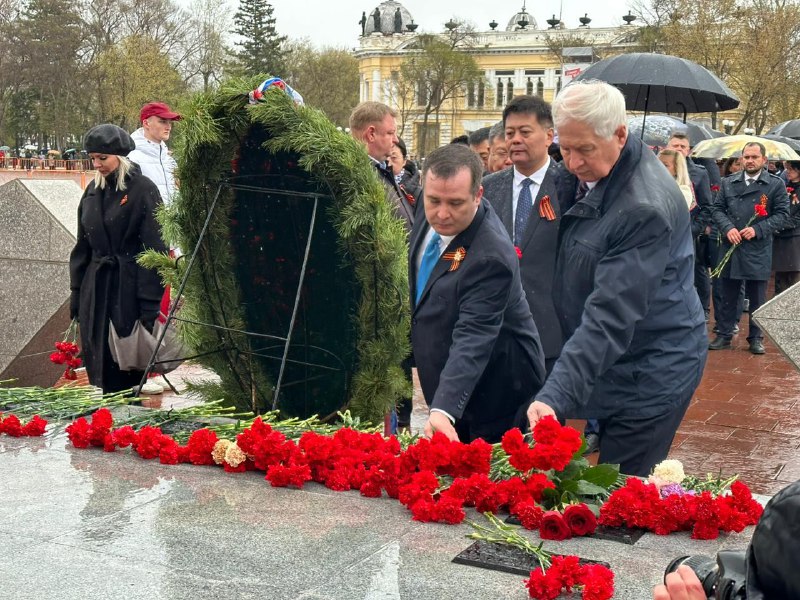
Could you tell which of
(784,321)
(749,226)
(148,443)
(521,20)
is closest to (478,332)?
(148,443)

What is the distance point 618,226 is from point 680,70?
6.15 metres

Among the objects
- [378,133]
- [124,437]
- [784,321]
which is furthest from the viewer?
[378,133]

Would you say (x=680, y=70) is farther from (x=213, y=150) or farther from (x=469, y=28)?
(x=469, y=28)

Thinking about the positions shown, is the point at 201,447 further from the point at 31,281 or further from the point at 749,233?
the point at 749,233

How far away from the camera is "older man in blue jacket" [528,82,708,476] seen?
358 centimetres

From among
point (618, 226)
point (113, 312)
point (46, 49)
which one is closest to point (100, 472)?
point (618, 226)

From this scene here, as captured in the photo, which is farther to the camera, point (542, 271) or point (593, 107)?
point (542, 271)

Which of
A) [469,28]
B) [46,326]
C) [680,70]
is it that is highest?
[469,28]

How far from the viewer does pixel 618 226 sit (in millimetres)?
3666

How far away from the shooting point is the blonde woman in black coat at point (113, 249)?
22.9ft

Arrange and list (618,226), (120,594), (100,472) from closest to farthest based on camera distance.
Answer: (120,594) < (618,226) < (100,472)

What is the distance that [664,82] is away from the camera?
913 centimetres

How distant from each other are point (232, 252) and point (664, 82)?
4763 mm

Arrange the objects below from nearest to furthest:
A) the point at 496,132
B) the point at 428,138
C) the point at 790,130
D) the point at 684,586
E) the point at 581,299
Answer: the point at 684,586, the point at 581,299, the point at 496,132, the point at 790,130, the point at 428,138
